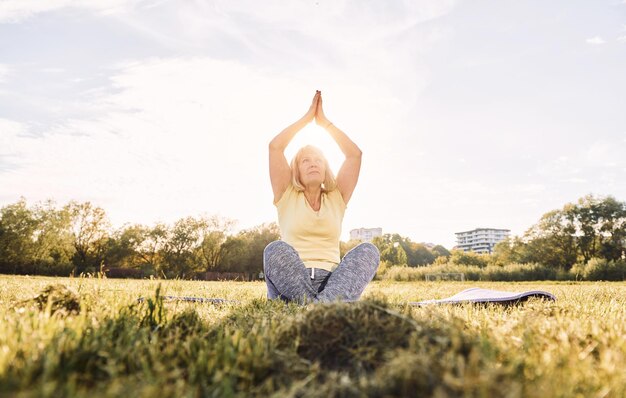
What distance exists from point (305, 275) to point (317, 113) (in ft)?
6.40

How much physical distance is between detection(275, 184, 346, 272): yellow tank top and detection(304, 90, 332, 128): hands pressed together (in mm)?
855

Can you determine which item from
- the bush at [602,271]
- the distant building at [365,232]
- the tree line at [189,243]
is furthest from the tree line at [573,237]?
the distant building at [365,232]

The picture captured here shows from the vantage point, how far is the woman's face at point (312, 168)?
482 centimetres

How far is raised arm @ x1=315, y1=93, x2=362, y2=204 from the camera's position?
5.11 metres

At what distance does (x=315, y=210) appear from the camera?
16.2 ft

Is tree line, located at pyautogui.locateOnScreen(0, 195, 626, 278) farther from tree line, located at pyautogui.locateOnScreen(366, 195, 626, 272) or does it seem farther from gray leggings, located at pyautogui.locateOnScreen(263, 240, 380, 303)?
gray leggings, located at pyautogui.locateOnScreen(263, 240, 380, 303)

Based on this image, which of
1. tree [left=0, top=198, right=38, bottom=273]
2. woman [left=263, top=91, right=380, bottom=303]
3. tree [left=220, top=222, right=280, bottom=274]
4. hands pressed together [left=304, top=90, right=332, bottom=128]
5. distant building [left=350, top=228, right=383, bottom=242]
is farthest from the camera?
distant building [left=350, top=228, right=383, bottom=242]

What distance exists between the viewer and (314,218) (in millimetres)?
4793

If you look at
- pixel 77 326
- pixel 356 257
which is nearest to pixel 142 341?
pixel 77 326

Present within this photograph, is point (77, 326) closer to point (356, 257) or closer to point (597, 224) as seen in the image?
point (356, 257)

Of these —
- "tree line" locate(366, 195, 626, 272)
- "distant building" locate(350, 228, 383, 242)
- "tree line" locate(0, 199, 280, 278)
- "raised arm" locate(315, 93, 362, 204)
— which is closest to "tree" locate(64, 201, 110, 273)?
"tree line" locate(0, 199, 280, 278)

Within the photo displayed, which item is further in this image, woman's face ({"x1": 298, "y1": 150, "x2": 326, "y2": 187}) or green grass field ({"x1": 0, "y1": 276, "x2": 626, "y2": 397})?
woman's face ({"x1": 298, "y1": 150, "x2": 326, "y2": 187})

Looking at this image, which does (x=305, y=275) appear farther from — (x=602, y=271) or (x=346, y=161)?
(x=602, y=271)

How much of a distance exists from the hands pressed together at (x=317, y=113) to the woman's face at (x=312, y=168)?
431mm
